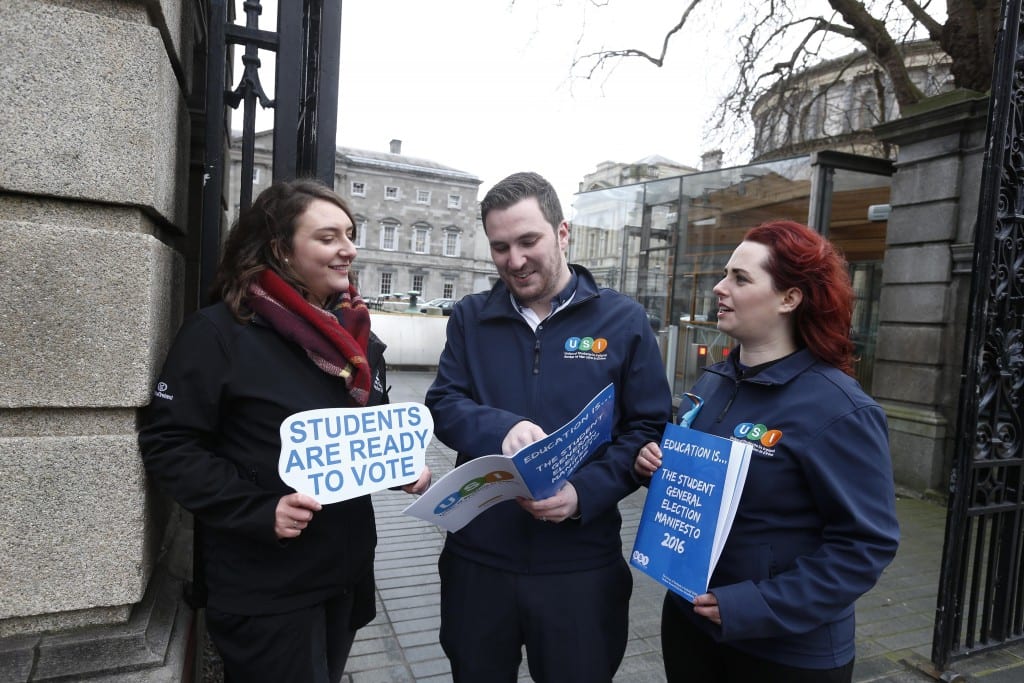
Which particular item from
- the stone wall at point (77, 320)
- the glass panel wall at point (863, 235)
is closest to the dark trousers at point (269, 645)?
the stone wall at point (77, 320)

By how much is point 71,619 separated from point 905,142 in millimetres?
8581

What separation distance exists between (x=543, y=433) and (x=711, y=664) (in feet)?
3.08

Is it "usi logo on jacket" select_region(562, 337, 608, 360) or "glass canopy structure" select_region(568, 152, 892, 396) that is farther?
"glass canopy structure" select_region(568, 152, 892, 396)

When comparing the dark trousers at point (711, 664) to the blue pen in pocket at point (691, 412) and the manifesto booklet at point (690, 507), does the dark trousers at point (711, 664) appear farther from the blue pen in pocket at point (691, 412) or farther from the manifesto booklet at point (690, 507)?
the blue pen in pocket at point (691, 412)

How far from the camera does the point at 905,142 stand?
7359 millimetres

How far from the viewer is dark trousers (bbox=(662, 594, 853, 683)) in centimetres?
184

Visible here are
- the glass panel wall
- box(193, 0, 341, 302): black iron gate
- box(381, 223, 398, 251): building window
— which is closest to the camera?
box(193, 0, 341, 302): black iron gate

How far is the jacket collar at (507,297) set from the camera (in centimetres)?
221

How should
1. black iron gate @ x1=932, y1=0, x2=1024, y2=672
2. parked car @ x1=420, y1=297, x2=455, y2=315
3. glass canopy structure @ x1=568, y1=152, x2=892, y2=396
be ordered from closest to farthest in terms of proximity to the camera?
1. black iron gate @ x1=932, y1=0, x2=1024, y2=672
2. glass canopy structure @ x1=568, y1=152, x2=892, y2=396
3. parked car @ x1=420, y1=297, x2=455, y2=315

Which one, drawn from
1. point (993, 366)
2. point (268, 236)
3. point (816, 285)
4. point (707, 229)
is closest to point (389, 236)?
point (707, 229)

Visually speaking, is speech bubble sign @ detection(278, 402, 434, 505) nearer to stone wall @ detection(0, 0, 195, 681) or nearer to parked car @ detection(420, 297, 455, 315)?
stone wall @ detection(0, 0, 195, 681)

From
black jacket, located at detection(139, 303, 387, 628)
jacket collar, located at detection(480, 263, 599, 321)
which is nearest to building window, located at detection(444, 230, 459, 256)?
jacket collar, located at detection(480, 263, 599, 321)

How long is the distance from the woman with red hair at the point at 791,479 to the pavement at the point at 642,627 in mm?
1709

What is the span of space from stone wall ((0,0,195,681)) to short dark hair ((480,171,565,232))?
1.01m
